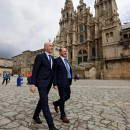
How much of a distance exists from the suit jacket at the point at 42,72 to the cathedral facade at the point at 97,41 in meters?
22.6

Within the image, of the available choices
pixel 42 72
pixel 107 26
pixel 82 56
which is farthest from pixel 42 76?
pixel 82 56

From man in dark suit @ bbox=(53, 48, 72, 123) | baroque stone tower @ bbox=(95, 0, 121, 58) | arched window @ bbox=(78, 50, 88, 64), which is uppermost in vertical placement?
baroque stone tower @ bbox=(95, 0, 121, 58)

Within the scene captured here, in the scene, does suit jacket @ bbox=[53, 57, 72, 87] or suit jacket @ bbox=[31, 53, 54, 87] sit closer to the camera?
suit jacket @ bbox=[31, 53, 54, 87]

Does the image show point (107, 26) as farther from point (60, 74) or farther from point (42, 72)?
point (42, 72)

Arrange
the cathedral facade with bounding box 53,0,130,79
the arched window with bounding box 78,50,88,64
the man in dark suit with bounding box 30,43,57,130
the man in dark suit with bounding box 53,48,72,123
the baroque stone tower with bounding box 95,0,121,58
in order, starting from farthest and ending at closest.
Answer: the arched window with bounding box 78,50,88,64 → the baroque stone tower with bounding box 95,0,121,58 → the cathedral facade with bounding box 53,0,130,79 → the man in dark suit with bounding box 53,48,72,123 → the man in dark suit with bounding box 30,43,57,130

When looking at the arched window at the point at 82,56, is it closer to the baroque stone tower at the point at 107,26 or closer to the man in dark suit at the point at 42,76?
the baroque stone tower at the point at 107,26

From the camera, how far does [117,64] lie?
74.1 feet

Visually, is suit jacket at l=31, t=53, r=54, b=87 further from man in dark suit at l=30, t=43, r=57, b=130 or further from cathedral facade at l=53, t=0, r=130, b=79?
cathedral facade at l=53, t=0, r=130, b=79

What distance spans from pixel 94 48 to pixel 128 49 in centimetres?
1337

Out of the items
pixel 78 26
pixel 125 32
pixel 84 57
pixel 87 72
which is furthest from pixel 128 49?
pixel 78 26

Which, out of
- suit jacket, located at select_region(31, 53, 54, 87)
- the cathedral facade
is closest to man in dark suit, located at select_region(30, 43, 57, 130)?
suit jacket, located at select_region(31, 53, 54, 87)

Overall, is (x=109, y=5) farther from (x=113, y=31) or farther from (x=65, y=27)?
(x=65, y=27)

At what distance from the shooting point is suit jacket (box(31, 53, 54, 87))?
81.3 inches

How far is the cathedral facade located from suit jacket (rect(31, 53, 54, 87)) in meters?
22.6
